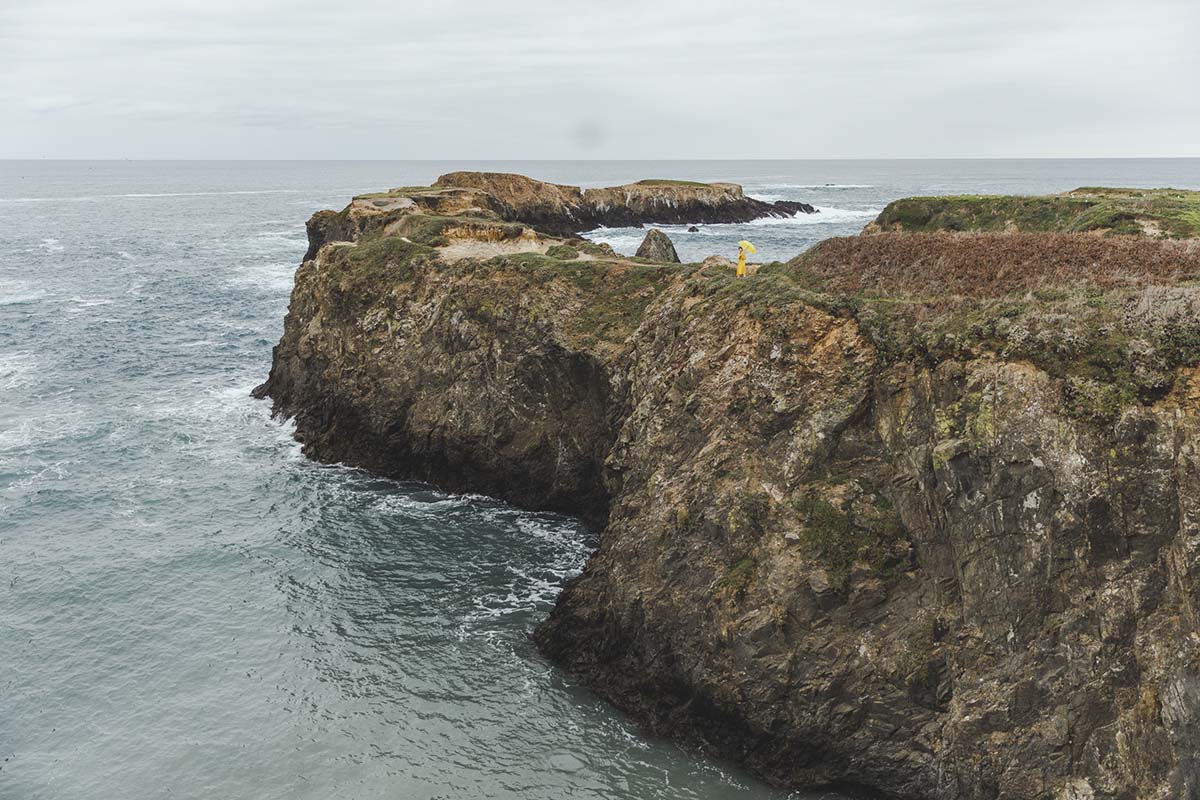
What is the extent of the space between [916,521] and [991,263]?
8859 millimetres

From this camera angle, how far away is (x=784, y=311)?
1022 inches

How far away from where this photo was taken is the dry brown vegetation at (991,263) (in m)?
23.7

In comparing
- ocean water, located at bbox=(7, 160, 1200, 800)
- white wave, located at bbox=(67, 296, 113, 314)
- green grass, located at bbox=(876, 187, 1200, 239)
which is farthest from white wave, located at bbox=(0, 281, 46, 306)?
green grass, located at bbox=(876, 187, 1200, 239)

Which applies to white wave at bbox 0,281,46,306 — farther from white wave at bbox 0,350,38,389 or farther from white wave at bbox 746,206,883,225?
white wave at bbox 746,206,883,225

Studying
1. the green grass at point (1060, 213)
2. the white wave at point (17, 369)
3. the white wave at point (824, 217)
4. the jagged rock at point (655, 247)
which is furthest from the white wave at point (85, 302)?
the white wave at point (824, 217)

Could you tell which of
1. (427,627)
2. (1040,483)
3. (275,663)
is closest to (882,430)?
(1040,483)

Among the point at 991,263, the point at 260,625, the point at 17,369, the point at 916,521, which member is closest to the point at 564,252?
the point at 991,263

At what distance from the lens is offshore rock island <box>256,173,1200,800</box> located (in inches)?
715

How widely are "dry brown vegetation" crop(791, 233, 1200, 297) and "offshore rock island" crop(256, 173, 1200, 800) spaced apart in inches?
4.7

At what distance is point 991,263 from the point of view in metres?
25.7

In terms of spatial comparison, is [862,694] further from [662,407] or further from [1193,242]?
[1193,242]

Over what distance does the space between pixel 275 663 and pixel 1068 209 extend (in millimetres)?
45608

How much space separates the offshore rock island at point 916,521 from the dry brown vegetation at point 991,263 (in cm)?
12

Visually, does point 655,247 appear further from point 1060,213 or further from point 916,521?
point 916,521
